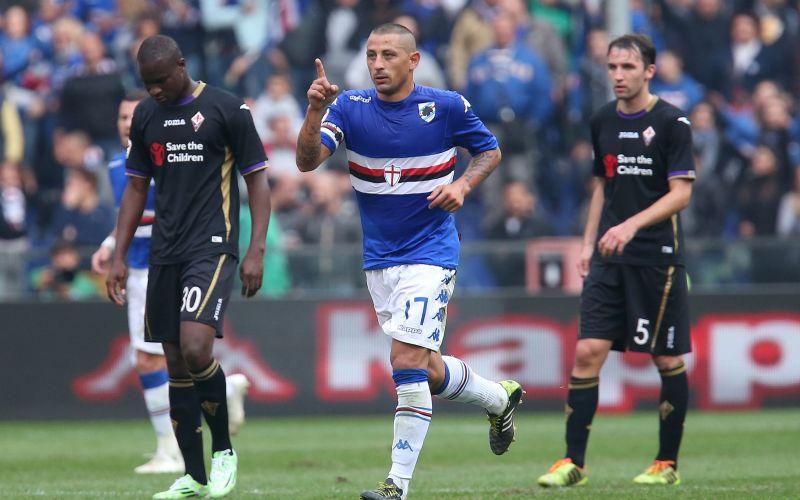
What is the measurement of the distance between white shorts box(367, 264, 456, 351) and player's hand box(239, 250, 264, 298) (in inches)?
25.4

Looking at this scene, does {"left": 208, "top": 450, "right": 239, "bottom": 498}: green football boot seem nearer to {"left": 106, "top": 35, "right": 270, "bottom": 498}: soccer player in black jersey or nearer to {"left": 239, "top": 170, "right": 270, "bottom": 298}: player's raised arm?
{"left": 106, "top": 35, "right": 270, "bottom": 498}: soccer player in black jersey

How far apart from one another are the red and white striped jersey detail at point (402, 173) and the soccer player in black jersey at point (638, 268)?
159 cm

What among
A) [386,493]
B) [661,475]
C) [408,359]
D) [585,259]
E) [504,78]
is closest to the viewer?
[386,493]

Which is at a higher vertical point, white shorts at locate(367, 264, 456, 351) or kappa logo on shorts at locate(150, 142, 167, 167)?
kappa logo on shorts at locate(150, 142, 167, 167)

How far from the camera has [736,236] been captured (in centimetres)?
1673

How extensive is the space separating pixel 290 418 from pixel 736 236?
5.84 meters

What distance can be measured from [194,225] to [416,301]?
4.46 ft

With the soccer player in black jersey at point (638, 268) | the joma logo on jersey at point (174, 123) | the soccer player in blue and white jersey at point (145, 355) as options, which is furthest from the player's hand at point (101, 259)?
the soccer player in black jersey at point (638, 268)

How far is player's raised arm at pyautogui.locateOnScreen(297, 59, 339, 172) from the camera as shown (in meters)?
6.91

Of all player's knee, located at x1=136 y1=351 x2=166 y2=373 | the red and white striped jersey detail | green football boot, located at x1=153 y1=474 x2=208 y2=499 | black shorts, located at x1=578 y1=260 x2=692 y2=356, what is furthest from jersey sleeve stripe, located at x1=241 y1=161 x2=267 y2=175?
player's knee, located at x1=136 y1=351 x2=166 y2=373

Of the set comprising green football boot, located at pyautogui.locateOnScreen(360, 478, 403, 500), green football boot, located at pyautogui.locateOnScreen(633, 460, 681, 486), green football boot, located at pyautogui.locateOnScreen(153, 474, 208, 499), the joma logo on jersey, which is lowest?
green football boot, located at pyautogui.locateOnScreen(633, 460, 681, 486)

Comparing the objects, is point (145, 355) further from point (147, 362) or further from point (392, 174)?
point (392, 174)

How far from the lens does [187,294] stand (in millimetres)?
7609

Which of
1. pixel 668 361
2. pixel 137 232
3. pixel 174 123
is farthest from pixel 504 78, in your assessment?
pixel 174 123
